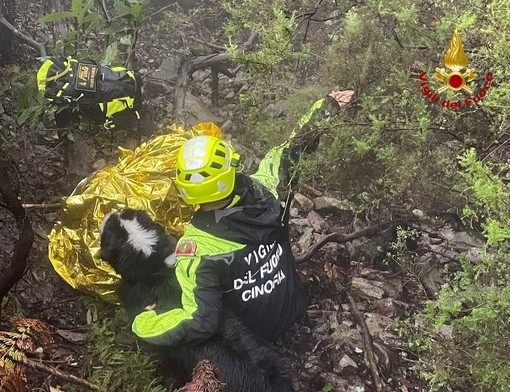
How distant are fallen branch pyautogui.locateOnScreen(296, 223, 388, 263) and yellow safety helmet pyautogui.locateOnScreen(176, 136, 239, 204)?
4.66ft

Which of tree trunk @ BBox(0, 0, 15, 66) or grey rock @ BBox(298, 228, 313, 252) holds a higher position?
tree trunk @ BBox(0, 0, 15, 66)

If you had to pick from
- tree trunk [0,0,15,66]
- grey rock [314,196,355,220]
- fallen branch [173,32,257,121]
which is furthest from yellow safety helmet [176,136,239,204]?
tree trunk [0,0,15,66]

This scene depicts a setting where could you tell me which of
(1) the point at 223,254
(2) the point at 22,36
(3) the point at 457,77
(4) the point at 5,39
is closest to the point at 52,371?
(1) the point at 223,254

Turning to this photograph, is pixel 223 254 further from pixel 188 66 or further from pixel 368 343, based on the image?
pixel 188 66

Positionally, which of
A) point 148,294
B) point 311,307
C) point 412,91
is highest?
point 412,91

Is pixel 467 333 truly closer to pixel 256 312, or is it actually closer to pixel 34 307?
pixel 256 312

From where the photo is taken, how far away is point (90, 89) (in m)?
5.12

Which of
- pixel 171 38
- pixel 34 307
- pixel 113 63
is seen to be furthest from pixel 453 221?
pixel 171 38

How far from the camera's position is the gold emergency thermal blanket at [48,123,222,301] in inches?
171

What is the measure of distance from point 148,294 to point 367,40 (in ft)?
8.70

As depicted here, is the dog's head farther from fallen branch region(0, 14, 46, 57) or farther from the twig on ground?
fallen branch region(0, 14, 46, 57)

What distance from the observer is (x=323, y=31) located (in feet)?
22.2

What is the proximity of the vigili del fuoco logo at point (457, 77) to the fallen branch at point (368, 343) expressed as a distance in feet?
6.05

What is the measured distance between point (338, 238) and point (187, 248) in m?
1.76
